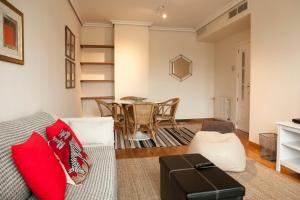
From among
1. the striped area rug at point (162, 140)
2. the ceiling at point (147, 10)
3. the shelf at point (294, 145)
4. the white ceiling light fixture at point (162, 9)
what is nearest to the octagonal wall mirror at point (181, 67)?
the ceiling at point (147, 10)

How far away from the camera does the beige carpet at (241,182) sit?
80.6 inches

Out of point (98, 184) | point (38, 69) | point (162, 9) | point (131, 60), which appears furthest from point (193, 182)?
point (131, 60)

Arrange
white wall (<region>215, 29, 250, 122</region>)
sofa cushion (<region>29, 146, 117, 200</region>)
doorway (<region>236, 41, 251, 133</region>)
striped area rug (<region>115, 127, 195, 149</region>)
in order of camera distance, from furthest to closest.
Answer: white wall (<region>215, 29, 250, 122</region>), doorway (<region>236, 41, 251, 133</region>), striped area rug (<region>115, 127, 195, 149</region>), sofa cushion (<region>29, 146, 117, 200</region>)

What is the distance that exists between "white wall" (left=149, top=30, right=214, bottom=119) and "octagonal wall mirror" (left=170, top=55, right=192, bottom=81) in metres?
0.11

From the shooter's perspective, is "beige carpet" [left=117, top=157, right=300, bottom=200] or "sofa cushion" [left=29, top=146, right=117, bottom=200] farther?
"beige carpet" [left=117, top=157, right=300, bottom=200]

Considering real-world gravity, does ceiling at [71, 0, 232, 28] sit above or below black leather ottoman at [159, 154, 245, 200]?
above

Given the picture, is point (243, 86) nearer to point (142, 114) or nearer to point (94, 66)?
point (142, 114)

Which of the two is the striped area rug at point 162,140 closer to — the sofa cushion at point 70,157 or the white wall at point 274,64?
the white wall at point 274,64

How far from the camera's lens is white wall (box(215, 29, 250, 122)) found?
207 inches

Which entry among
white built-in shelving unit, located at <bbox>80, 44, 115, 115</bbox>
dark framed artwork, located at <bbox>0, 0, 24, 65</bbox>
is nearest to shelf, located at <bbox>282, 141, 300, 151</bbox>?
dark framed artwork, located at <bbox>0, 0, 24, 65</bbox>

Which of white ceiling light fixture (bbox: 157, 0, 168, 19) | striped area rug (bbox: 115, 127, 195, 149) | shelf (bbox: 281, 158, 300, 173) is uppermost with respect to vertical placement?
white ceiling light fixture (bbox: 157, 0, 168, 19)

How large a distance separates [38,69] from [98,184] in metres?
1.55

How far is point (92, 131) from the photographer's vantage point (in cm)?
241

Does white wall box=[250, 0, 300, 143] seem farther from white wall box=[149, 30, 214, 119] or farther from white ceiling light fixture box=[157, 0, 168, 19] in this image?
white wall box=[149, 30, 214, 119]
